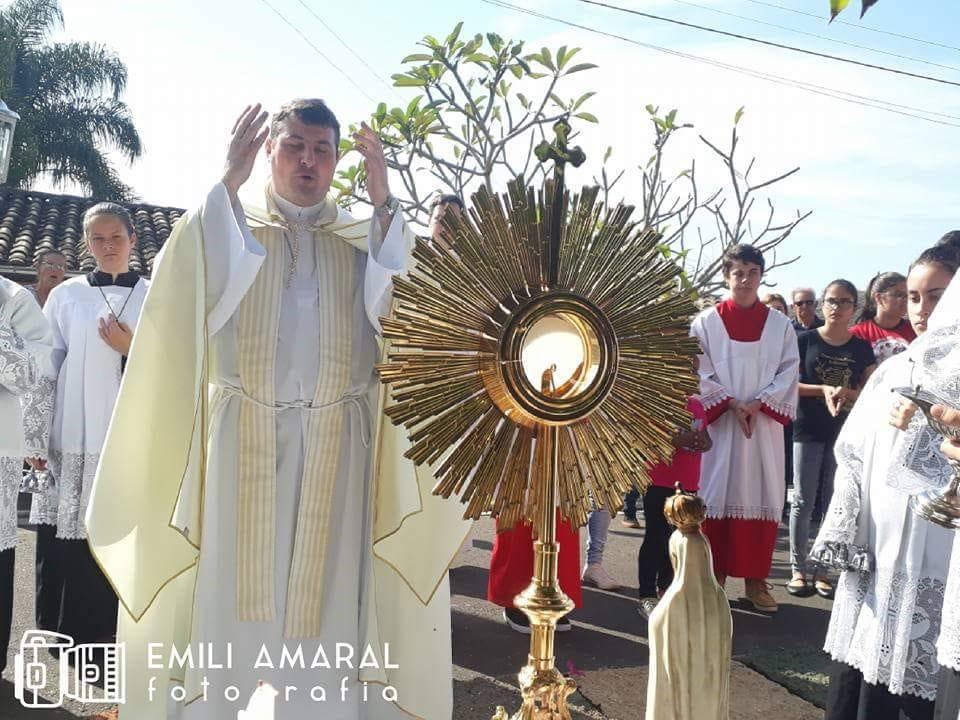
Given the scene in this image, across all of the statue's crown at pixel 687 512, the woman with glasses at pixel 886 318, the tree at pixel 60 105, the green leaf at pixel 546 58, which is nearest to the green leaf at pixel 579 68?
the green leaf at pixel 546 58

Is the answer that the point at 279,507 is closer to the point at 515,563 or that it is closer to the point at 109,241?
the point at 515,563

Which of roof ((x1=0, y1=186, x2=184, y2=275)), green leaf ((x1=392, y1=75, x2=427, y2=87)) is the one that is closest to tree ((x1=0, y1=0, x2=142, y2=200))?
roof ((x1=0, y1=186, x2=184, y2=275))

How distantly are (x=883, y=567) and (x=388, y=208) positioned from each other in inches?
76.4

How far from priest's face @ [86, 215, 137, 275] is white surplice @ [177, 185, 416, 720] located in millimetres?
1850

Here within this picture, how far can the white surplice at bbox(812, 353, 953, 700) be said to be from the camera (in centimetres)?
286

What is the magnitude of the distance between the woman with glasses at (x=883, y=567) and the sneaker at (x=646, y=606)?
205 cm

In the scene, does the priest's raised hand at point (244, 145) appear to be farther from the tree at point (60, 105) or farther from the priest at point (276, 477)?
the tree at point (60, 105)

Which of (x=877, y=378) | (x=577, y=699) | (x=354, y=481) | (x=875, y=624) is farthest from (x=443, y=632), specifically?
(x=877, y=378)

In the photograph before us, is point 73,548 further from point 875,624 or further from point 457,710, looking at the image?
point 875,624

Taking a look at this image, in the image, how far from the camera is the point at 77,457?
4910 mm

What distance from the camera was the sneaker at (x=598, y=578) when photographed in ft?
20.9

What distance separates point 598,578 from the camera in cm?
643

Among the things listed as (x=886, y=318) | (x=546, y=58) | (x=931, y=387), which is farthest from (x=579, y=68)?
(x=931, y=387)

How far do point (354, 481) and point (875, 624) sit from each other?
5.70 ft
